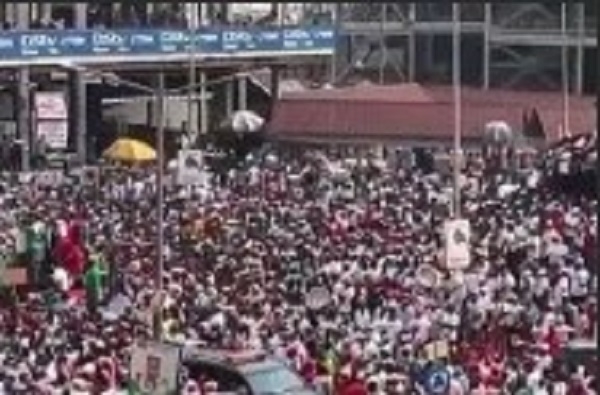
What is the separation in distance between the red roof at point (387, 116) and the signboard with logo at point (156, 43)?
1935 mm

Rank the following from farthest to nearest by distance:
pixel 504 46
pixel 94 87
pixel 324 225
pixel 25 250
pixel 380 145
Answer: pixel 504 46 → pixel 94 87 → pixel 380 145 → pixel 324 225 → pixel 25 250

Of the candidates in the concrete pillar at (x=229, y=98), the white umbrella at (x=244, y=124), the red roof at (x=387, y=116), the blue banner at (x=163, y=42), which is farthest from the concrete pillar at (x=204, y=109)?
the white umbrella at (x=244, y=124)

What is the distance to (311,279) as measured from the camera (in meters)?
21.6

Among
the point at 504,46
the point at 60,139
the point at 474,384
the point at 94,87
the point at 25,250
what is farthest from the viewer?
the point at 504,46

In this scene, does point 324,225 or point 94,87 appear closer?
point 324,225

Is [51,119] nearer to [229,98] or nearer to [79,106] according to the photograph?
[79,106]

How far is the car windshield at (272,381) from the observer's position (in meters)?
15.2

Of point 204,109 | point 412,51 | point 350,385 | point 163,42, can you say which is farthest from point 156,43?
point 350,385

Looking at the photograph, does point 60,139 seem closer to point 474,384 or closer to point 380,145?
point 380,145

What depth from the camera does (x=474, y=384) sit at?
640 inches

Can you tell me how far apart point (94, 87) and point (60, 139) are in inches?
406

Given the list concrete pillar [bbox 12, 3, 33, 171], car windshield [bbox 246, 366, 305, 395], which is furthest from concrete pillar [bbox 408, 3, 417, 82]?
car windshield [bbox 246, 366, 305, 395]

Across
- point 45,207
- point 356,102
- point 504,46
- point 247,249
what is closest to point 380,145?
point 356,102

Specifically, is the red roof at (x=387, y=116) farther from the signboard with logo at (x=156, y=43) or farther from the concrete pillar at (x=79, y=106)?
the concrete pillar at (x=79, y=106)
